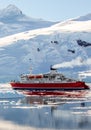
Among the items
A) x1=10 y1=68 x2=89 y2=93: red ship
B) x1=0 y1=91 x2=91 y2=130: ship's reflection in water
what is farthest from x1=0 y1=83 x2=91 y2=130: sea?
x1=10 y1=68 x2=89 y2=93: red ship

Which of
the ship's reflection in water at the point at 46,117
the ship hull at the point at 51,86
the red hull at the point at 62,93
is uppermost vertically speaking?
the ship's reflection in water at the point at 46,117

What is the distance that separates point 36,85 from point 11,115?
6897cm

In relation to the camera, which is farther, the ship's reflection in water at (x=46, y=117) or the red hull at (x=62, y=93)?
the red hull at (x=62, y=93)

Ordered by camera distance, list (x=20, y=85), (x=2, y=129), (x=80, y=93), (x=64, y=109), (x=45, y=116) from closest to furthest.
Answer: (x=2, y=129)
(x=45, y=116)
(x=64, y=109)
(x=80, y=93)
(x=20, y=85)

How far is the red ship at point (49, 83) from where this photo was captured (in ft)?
518

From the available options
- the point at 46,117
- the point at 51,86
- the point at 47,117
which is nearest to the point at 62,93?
the point at 51,86

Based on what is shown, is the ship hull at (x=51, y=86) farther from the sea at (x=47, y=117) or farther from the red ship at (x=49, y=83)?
the sea at (x=47, y=117)

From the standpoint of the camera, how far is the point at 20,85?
6486 inches

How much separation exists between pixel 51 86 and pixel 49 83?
1.53 m

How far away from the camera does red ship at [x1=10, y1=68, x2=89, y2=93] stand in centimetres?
15800

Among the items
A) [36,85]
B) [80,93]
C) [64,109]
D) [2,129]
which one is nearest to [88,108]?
[64,109]

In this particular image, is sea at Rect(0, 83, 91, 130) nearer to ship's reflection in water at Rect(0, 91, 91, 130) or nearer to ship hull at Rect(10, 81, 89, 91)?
ship's reflection in water at Rect(0, 91, 91, 130)

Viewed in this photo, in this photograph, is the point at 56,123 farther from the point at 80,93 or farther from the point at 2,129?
the point at 80,93

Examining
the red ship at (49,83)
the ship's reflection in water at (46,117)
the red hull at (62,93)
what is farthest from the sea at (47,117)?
the red ship at (49,83)
